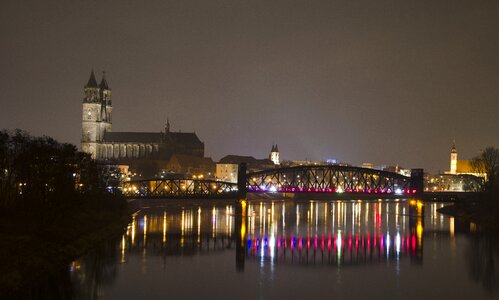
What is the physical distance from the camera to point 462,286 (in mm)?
40062

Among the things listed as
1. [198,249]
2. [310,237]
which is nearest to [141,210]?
[310,237]

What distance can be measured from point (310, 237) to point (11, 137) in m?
27.8

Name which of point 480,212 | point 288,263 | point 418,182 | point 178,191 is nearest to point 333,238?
point 288,263

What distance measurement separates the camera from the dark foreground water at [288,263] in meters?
37.6

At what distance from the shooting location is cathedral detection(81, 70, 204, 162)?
18638 cm

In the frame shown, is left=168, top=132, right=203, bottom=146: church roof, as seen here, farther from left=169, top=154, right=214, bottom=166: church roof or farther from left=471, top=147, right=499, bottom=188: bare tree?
left=471, top=147, right=499, bottom=188: bare tree

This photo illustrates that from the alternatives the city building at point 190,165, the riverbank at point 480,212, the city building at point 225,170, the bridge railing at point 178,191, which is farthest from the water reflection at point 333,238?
the city building at point 225,170

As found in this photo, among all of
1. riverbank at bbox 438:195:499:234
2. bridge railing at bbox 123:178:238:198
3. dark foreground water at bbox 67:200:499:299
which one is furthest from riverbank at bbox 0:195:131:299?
riverbank at bbox 438:195:499:234

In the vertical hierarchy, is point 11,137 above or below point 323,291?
above

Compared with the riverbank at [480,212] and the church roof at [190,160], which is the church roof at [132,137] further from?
the riverbank at [480,212]

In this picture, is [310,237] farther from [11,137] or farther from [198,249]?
[11,137]

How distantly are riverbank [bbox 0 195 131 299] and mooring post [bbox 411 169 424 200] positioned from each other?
46.5 metres

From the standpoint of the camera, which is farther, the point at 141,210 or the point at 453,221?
the point at 141,210

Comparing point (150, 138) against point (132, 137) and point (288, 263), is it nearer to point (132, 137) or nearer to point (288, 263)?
point (132, 137)
